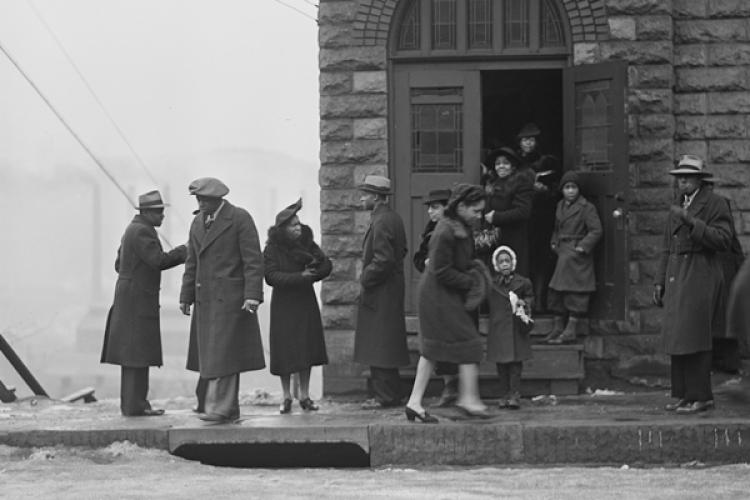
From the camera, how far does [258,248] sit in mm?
12750

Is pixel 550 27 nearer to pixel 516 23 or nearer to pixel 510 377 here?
pixel 516 23

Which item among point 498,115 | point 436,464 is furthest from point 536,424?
point 498,115

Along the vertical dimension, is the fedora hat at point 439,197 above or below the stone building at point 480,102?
below

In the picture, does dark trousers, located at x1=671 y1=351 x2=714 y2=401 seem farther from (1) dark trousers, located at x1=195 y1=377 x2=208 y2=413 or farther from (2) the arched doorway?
(1) dark trousers, located at x1=195 y1=377 x2=208 y2=413

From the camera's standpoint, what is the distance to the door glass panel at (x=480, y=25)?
585 inches

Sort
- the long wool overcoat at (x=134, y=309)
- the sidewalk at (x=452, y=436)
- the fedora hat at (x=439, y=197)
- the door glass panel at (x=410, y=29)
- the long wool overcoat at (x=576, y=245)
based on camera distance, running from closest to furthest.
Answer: the sidewalk at (x=452, y=436), the fedora hat at (x=439, y=197), the long wool overcoat at (x=134, y=309), the long wool overcoat at (x=576, y=245), the door glass panel at (x=410, y=29)

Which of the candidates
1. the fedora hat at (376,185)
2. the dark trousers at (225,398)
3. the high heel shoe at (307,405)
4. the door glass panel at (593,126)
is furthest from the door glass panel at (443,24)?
the dark trousers at (225,398)

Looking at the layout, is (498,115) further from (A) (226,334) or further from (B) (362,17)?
(A) (226,334)

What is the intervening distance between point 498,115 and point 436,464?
7151 mm

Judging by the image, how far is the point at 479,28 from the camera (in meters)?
14.9

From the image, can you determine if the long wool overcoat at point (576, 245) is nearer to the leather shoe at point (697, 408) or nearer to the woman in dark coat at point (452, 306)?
the leather shoe at point (697, 408)

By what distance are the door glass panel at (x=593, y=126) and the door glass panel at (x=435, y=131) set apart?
3.85 feet

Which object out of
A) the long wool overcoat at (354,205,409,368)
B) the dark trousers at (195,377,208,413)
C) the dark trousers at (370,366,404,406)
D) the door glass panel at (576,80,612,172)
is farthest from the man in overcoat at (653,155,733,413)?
the dark trousers at (195,377,208,413)

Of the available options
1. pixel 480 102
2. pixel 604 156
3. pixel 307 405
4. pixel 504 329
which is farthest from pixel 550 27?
pixel 307 405
